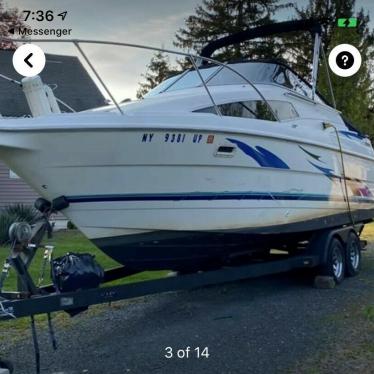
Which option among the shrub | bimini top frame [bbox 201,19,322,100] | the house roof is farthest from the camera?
the house roof

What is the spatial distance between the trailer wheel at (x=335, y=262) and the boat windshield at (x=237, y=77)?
2160mm

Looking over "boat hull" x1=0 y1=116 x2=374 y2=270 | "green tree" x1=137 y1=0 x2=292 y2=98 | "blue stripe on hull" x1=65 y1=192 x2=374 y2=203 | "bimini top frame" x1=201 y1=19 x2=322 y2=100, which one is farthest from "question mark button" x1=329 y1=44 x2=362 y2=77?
"green tree" x1=137 y1=0 x2=292 y2=98

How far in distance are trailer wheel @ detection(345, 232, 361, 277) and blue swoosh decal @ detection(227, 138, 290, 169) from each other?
8.22 feet

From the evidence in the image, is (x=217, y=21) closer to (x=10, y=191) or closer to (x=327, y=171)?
(x=10, y=191)

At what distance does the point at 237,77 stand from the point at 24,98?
1372cm

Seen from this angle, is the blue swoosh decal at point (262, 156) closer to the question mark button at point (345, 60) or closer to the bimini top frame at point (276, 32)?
the bimini top frame at point (276, 32)

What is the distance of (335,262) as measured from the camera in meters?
8.05

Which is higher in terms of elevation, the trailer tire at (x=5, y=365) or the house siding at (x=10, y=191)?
the house siding at (x=10, y=191)

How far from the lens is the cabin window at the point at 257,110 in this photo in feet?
21.1

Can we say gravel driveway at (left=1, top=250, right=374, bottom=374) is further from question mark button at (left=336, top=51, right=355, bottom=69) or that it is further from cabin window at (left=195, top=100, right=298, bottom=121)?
question mark button at (left=336, top=51, right=355, bottom=69)

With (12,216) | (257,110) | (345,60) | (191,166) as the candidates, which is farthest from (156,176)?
(12,216)

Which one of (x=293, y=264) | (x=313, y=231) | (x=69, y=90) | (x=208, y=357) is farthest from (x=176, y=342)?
(x=69, y=90)

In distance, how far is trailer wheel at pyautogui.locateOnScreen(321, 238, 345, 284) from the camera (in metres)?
7.79

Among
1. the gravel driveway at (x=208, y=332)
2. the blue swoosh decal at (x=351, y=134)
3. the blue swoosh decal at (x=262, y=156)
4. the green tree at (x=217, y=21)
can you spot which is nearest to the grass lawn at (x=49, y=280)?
the gravel driveway at (x=208, y=332)
